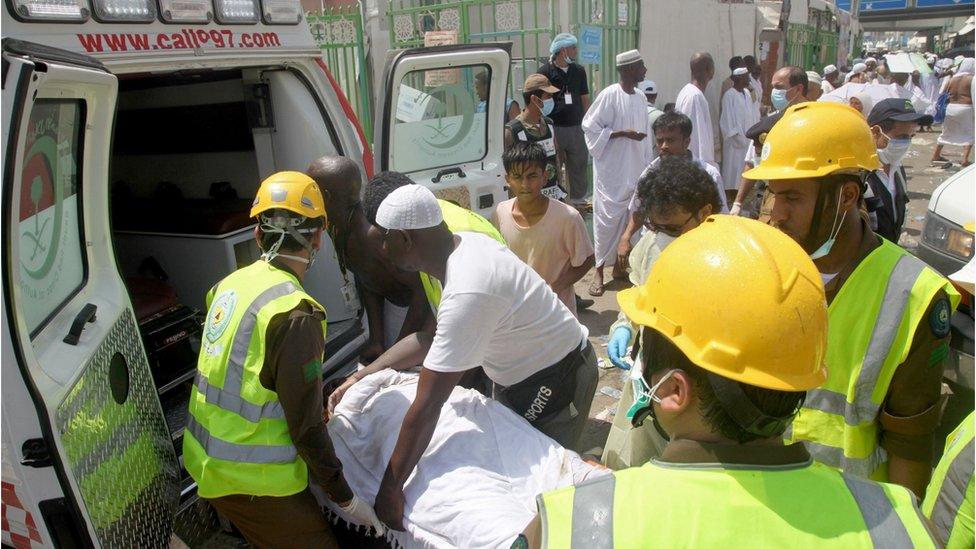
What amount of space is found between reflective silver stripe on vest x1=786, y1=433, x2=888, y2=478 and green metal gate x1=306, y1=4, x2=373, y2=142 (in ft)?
25.2

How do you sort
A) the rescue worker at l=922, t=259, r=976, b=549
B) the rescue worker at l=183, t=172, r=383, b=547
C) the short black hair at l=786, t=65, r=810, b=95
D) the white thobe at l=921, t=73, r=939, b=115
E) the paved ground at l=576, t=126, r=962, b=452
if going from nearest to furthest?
the rescue worker at l=922, t=259, r=976, b=549
the rescue worker at l=183, t=172, r=383, b=547
the paved ground at l=576, t=126, r=962, b=452
the short black hair at l=786, t=65, r=810, b=95
the white thobe at l=921, t=73, r=939, b=115

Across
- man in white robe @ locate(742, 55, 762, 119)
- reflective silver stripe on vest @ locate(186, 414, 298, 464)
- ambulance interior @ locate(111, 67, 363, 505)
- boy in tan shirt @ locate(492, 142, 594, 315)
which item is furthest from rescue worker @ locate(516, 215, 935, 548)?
man in white robe @ locate(742, 55, 762, 119)

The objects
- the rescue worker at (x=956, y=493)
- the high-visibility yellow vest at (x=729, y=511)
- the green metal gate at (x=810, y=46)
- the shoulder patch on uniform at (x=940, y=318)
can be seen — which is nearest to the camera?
the high-visibility yellow vest at (x=729, y=511)

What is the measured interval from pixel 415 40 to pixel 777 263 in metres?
9.13

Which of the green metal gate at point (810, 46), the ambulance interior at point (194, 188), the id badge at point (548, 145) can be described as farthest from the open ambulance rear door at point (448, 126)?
the green metal gate at point (810, 46)

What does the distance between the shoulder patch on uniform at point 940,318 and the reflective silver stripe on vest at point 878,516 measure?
81 centimetres

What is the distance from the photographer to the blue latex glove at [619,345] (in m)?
2.51

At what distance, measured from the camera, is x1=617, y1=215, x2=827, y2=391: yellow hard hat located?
1.01 metres

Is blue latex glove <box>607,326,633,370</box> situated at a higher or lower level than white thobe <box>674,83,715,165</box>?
lower

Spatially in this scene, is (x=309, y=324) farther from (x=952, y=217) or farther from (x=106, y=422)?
(x=952, y=217)

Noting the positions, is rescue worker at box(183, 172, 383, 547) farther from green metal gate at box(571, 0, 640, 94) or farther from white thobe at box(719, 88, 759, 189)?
Answer: green metal gate at box(571, 0, 640, 94)

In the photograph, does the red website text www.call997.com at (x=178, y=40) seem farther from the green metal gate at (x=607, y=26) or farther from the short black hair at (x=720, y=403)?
the green metal gate at (x=607, y=26)

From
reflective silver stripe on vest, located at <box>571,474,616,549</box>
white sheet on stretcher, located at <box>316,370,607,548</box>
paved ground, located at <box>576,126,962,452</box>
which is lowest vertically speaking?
paved ground, located at <box>576,126,962,452</box>

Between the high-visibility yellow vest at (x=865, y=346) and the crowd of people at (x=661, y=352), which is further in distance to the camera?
the high-visibility yellow vest at (x=865, y=346)
